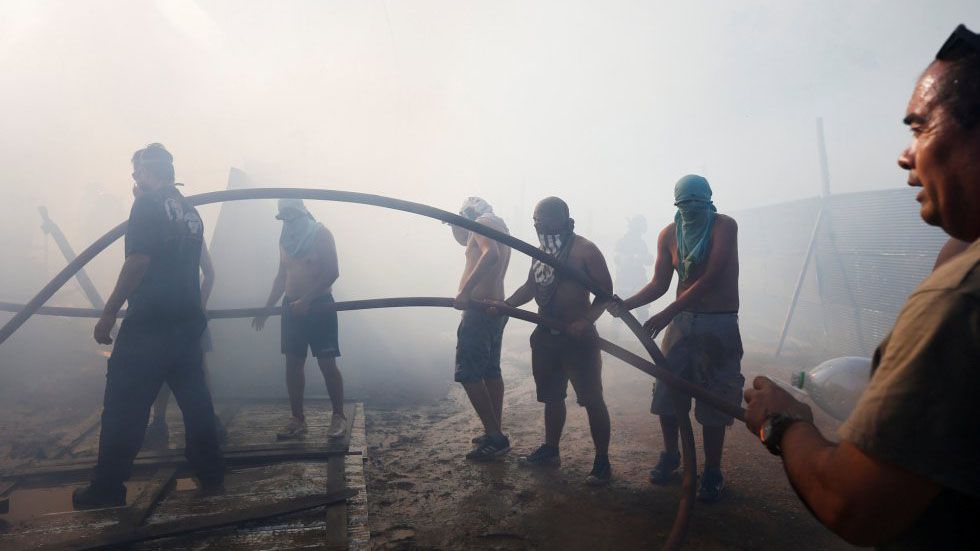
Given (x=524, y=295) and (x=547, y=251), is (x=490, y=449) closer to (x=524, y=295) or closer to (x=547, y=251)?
(x=524, y=295)

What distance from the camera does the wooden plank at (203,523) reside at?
288 centimetres

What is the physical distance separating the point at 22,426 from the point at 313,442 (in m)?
3.68

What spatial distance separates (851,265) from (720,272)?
7.73m

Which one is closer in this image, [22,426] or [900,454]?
[900,454]

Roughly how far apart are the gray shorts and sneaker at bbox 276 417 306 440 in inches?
140

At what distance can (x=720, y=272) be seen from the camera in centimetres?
370

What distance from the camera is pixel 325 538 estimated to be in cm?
302

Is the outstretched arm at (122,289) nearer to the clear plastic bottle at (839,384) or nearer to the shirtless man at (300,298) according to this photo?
the shirtless man at (300,298)

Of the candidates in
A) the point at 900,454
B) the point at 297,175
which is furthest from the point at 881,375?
the point at 297,175

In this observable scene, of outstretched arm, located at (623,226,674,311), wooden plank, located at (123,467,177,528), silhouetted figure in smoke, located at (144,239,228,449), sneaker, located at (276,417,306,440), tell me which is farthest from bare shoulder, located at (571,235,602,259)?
wooden plank, located at (123,467,177,528)

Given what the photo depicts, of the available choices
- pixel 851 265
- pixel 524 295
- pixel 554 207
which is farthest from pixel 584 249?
pixel 851 265

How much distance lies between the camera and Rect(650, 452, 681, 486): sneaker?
4.15 meters

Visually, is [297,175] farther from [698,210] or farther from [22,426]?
[698,210]

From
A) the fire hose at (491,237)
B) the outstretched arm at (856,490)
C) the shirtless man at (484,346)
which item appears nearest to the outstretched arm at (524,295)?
the shirtless man at (484,346)
